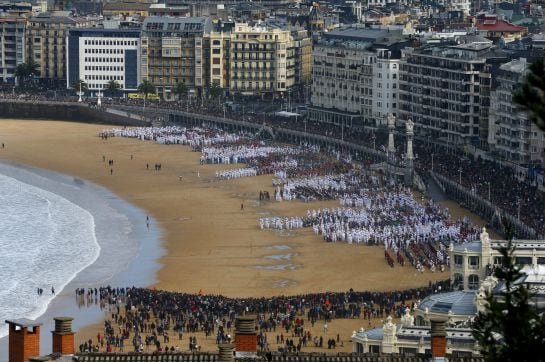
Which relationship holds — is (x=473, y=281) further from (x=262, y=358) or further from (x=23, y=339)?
(x=23, y=339)

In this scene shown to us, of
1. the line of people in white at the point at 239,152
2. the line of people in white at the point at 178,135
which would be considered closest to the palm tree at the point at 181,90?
the line of people in white at the point at 178,135

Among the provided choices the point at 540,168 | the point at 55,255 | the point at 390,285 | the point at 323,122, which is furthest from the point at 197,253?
the point at 323,122

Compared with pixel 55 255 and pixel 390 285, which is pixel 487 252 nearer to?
pixel 390 285

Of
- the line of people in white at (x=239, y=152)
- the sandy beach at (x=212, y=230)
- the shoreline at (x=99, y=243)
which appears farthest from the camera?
the line of people in white at (x=239, y=152)

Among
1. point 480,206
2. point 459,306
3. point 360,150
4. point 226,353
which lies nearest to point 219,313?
point 459,306

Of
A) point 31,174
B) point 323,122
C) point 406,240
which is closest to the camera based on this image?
point 406,240

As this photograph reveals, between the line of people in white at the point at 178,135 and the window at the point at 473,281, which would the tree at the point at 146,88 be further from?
the window at the point at 473,281

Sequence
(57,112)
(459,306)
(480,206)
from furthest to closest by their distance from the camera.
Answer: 1. (57,112)
2. (480,206)
3. (459,306)
